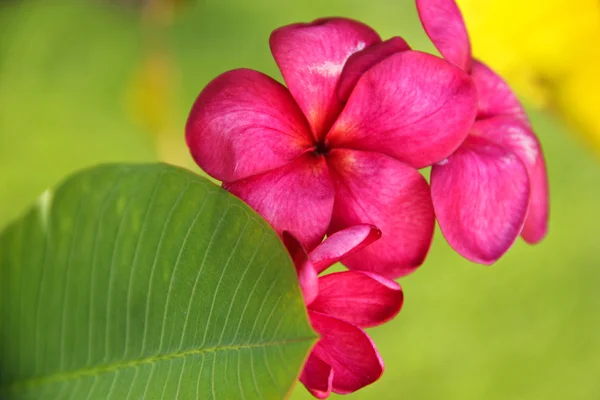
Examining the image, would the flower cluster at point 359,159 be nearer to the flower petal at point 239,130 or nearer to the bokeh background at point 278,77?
the flower petal at point 239,130

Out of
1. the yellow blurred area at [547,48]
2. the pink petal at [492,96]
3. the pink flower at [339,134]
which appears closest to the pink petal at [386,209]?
the pink flower at [339,134]

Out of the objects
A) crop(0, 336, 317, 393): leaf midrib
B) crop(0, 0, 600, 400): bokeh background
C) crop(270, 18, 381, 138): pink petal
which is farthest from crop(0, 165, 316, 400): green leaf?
crop(0, 0, 600, 400): bokeh background

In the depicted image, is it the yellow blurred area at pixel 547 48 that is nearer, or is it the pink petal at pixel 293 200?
the pink petal at pixel 293 200

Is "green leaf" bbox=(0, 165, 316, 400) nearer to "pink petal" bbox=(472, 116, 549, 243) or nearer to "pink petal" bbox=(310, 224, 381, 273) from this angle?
"pink petal" bbox=(310, 224, 381, 273)

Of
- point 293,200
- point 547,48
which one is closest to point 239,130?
point 293,200

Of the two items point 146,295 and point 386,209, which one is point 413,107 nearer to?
point 386,209
